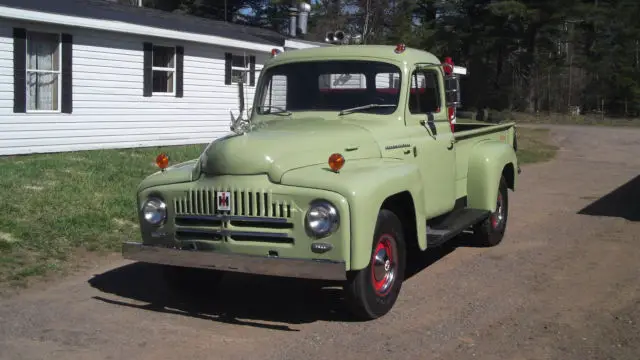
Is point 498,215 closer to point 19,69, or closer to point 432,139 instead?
point 432,139

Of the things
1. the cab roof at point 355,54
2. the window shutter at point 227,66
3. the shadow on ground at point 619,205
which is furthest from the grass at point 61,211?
the shadow on ground at point 619,205

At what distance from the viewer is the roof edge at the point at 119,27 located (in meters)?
13.3

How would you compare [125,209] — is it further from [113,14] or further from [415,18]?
[415,18]

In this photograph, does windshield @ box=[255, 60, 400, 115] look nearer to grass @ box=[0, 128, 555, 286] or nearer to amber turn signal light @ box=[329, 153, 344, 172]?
amber turn signal light @ box=[329, 153, 344, 172]

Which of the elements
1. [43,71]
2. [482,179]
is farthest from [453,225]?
[43,71]

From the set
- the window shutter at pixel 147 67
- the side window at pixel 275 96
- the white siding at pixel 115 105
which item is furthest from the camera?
the window shutter at pixel 147 67

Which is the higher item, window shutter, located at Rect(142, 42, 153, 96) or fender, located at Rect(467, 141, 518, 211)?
window shutter, located at Rect(142, 42, 153, 96)

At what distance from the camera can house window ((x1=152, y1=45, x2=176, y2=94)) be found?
17.1m

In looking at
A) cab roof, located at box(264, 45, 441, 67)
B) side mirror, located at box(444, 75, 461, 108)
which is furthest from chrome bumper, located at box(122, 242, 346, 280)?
side mirror, located at box(444, 75, 461, 108)

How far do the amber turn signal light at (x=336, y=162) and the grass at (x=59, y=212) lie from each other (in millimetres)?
3290

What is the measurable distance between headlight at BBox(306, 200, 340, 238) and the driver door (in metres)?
1.49

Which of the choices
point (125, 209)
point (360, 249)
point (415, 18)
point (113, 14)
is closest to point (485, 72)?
point (415, 18)

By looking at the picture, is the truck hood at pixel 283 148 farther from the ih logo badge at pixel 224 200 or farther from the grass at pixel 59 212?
the grass at pixel 59 212

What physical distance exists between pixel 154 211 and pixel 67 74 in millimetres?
9749
